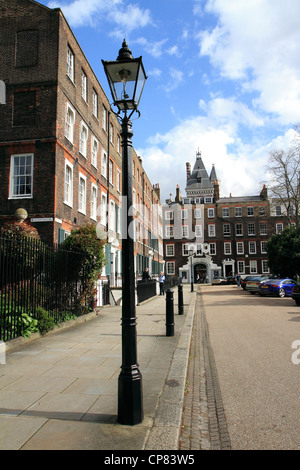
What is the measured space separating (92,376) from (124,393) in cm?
182

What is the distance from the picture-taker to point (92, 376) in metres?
5.24

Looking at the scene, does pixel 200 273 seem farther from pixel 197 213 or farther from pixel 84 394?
pixel 84 394

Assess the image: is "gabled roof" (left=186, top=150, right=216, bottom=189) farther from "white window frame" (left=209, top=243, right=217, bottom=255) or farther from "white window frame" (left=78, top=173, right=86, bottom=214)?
"white window frame" (left=78, top=173, right=86, bottom=214)

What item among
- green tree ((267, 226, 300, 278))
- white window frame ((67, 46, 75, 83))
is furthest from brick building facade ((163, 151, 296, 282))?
white window frame ((67, 46, 75, 83))

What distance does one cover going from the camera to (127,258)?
159 inches

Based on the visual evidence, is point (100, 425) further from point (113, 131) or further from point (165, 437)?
point (113, 131)

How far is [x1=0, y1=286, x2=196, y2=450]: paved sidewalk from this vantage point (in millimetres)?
3201

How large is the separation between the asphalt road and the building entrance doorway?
50.3m

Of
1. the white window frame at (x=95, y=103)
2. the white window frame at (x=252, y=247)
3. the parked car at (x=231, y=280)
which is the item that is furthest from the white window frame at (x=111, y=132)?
the white window frame at (x=252, y=247)

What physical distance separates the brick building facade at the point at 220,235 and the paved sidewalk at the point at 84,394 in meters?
50.4

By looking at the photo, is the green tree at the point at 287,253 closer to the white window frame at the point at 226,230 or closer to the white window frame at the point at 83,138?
Result: the white window frame at the point at 83,138

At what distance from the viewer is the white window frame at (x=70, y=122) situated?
54.7ft

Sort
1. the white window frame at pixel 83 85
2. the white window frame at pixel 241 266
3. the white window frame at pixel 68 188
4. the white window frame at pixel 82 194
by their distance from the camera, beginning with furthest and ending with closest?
the white window frame at pixel 241 266
the white window frame at pixel 83 85
the white window frame at pixel 82 194
the white window frame at pixel 68 188
